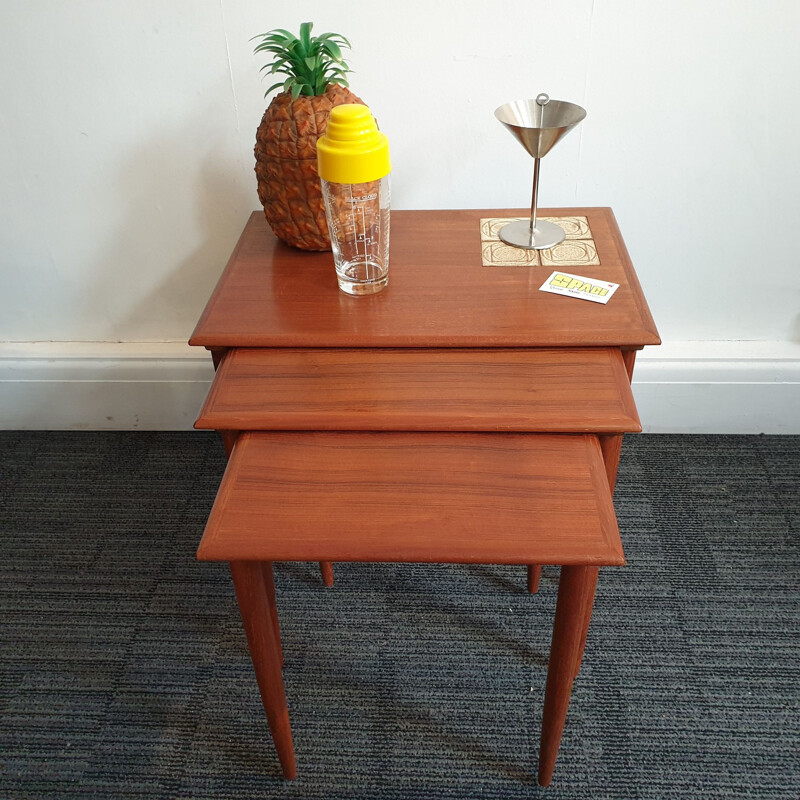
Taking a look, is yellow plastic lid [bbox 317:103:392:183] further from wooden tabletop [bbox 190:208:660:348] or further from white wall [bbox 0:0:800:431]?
white wall [bbox 0:0:800:431]

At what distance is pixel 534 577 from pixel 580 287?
59 cm

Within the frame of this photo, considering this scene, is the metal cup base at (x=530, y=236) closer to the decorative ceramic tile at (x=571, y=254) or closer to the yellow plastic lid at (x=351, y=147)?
the decorative ceramic tile at (x=571, y=254)

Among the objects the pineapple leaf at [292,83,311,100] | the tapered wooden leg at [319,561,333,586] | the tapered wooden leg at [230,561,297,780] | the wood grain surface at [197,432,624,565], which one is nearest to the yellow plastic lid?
the pineapple leaf at [292,83,311,100]

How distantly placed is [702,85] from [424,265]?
693 millimetres

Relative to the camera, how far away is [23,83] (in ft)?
5.07

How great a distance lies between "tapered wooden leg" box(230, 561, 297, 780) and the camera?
996 mm

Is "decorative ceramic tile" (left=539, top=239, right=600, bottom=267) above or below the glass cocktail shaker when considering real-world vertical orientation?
below

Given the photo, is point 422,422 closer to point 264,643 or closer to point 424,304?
point 424,304

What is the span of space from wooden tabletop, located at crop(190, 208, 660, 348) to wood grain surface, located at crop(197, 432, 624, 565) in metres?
0.18

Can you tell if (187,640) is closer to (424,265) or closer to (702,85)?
(424,265)

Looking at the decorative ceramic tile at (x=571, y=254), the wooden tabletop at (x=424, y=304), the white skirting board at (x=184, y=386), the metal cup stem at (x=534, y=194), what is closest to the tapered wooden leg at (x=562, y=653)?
the wooden tabletop at (x=424, y=304)

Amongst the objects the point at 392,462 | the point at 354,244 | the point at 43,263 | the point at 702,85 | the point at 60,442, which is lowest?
the point at 60,442

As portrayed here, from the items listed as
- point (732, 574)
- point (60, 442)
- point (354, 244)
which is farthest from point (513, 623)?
point (60, 442)

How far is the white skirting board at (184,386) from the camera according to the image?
5.91ft
